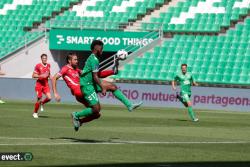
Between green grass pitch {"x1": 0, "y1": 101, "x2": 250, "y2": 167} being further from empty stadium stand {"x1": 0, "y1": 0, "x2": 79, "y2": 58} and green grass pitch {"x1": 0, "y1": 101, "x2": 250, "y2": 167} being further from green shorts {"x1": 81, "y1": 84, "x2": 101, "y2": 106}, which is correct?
empty stadium stand {"x1": 0, "y1": 0, "x2": 79, "y2": 58}

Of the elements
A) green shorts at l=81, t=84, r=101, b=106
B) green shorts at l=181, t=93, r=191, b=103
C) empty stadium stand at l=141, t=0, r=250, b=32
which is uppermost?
empty stadium stand at l=141, t=0, r=250, b=32

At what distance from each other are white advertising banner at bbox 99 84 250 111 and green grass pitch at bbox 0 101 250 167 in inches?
456

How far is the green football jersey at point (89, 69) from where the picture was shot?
17.6 metres

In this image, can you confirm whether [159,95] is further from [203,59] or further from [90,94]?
[90,94]

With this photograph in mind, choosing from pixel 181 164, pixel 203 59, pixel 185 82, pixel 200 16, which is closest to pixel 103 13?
pixel 200 16

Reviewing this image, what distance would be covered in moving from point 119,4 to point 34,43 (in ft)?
18.5

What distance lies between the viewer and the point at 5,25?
53.3 metres

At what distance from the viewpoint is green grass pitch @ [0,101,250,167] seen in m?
14.1

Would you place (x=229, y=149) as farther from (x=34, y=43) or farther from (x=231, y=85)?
(x=34, y=43)

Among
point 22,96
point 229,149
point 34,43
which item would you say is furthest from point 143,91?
point 229,149

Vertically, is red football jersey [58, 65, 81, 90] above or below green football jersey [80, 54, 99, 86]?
below

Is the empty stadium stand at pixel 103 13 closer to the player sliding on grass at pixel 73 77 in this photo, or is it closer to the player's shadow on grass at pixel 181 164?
the player sliding on grass at pixel 73 77

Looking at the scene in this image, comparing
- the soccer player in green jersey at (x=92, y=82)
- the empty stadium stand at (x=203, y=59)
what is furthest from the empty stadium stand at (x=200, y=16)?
the soccer player in green jersey at (x=92, y=82)

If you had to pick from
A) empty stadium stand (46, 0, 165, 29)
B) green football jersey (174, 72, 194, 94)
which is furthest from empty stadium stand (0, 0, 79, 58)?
green football jersey (174, 72, 194, 94)
